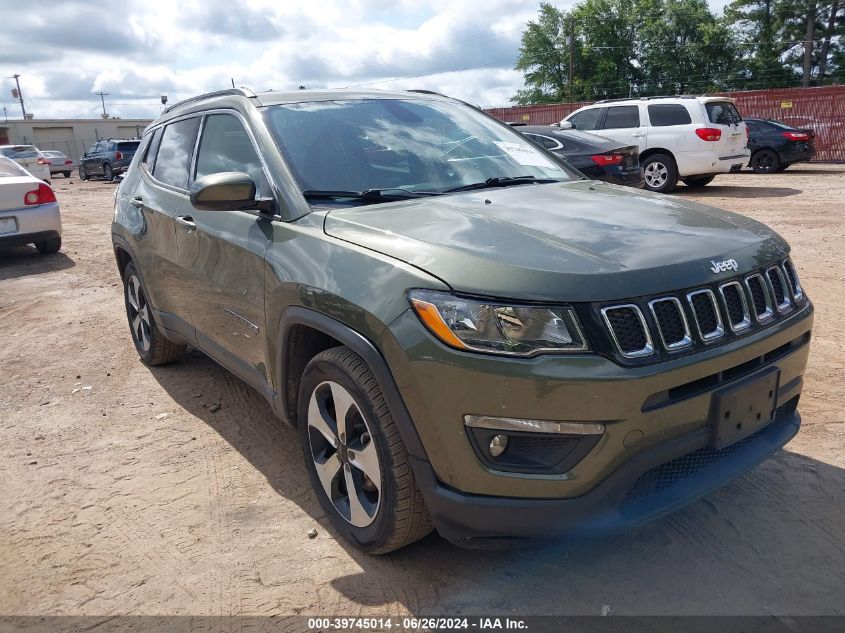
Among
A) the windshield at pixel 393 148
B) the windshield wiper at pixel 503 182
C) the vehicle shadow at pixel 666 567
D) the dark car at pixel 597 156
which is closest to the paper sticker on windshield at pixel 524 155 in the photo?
the windshield at pixel 393 148

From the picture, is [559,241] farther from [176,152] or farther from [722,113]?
[722,113]

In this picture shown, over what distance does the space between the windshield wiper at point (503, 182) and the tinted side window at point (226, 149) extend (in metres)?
0.93

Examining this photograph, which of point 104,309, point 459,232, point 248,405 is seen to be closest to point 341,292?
point 459,232

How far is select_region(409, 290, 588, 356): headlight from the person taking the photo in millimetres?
2242

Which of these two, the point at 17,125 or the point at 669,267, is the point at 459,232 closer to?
the point at 669,267

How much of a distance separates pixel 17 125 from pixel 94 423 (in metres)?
66.7

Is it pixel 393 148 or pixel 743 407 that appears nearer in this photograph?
pixel 743 407

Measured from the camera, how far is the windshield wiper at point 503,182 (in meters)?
3.39

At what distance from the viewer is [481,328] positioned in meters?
2.28

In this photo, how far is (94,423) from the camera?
4.45 meters

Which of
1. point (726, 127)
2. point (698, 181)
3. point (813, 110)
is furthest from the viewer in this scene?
point (813, 110)

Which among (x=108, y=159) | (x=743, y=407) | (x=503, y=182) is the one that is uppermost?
(x=503, y=182)

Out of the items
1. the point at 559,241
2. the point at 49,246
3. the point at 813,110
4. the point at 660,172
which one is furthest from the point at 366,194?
the point at 813,110

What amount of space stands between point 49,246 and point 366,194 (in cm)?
882
